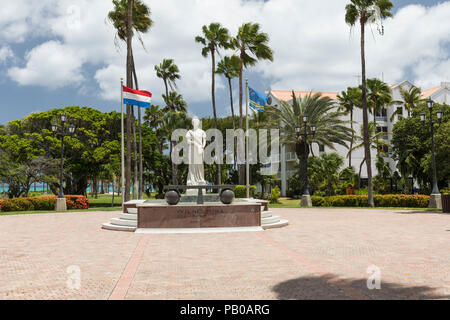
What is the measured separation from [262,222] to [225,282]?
8.38 m

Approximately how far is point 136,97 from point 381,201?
1832cm

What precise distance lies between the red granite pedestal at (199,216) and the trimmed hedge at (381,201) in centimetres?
1648

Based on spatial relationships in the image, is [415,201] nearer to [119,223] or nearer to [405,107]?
[119,223]

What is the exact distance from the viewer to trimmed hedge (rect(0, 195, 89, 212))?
24797 millimetres

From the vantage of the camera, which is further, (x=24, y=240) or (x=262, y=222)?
(x=262, y=222)

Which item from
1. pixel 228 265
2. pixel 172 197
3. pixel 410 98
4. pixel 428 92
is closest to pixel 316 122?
pixel 172 197

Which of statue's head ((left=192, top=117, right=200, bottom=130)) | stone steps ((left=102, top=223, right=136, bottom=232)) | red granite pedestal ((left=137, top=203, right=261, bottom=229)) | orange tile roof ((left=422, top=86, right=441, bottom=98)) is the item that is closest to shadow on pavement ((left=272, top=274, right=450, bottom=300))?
red granite pedestal ((left=137, top=203, right=261, bottom=229))

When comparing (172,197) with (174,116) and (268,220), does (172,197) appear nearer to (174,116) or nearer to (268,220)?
(268,220)

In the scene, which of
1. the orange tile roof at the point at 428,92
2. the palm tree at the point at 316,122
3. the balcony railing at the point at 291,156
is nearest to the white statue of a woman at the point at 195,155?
the palm tree at the point at 316,122

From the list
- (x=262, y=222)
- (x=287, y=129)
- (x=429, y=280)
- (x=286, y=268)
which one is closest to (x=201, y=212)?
(x=262, y=222)

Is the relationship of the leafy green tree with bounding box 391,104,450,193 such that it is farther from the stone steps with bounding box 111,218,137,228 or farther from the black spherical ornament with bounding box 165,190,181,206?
the stone steps with bounding box 111,218,137,228

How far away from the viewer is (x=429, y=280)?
19.2 feet

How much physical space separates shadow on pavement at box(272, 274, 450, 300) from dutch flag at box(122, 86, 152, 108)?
18960 mm

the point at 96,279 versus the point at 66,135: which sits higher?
the point at 66,135
